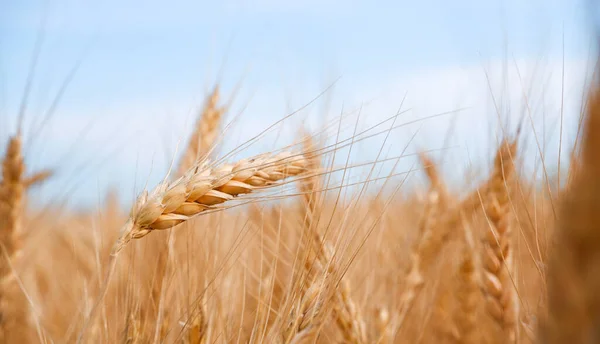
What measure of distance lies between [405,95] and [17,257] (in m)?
1.29

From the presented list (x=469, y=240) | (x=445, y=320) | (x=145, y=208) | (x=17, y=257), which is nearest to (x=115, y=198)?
(x=17, y=257)

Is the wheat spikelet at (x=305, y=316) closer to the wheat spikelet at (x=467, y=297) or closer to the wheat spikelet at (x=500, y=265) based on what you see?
the wheat spikelet at (x=500, y=265)

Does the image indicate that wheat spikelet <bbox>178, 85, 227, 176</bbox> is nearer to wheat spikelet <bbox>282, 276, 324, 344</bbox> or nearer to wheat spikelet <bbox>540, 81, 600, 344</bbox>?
wheat spikelet <bbox>282, 276, 324, 344</bbox>

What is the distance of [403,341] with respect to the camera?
5.93 ft

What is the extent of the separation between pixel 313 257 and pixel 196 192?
1.26 ft

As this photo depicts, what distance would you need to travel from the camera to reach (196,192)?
1060 millimetres

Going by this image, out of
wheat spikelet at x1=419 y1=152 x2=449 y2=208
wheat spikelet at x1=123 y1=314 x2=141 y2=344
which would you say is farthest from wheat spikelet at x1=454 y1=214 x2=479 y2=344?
wheat spikelet at x1=123 y1=314 x2=141 y2=344

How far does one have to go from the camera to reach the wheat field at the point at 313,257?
573mm

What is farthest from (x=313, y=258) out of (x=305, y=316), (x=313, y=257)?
(x=305, y=316)

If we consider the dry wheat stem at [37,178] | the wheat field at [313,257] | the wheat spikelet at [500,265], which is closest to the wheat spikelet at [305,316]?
the wheat field at [313,257]

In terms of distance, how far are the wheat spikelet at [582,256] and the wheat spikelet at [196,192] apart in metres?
0.72

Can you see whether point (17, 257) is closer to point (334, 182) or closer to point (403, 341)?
point (334, 182)

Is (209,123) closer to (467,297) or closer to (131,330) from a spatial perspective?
(131,330)

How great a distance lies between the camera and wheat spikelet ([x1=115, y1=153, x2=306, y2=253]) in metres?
1.02
